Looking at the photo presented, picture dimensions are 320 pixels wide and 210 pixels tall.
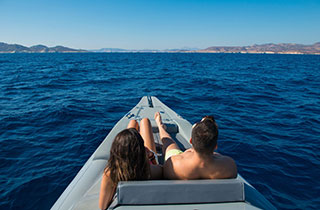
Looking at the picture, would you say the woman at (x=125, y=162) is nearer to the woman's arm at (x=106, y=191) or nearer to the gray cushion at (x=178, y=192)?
the woman's arm at (x=106, y=191)

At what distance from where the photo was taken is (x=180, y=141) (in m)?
3.95

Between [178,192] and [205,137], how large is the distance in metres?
0.49

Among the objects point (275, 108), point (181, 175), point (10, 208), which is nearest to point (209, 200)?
point (181, 175)

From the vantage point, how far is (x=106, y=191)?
1.86 meters

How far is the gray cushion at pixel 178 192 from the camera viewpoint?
5.51 feet

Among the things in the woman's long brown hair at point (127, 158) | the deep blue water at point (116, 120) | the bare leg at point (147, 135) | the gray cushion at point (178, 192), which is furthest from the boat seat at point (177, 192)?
the deep blue water at point (116, 120)

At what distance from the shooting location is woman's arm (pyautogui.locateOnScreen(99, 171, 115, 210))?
72.5 inches

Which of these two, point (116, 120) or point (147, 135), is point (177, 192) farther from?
point (116, 120)

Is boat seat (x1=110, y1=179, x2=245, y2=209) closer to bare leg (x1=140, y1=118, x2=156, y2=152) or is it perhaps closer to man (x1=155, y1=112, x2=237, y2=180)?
man (x1=155, y1=112, x2=237, y2=180)

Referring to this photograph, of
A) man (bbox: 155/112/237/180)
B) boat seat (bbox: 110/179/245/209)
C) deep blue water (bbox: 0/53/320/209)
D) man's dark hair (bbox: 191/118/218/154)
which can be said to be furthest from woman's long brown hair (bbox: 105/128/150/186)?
deep blue water (bbox: 0/53/320/209)

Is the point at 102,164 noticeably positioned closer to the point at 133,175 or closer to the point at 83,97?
the point at 133,175

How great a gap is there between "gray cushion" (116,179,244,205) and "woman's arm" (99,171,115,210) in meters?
0.20

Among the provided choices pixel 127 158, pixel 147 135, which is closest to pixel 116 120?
pixel 147 135

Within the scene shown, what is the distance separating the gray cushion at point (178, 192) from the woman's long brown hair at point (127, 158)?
112 millimetres
